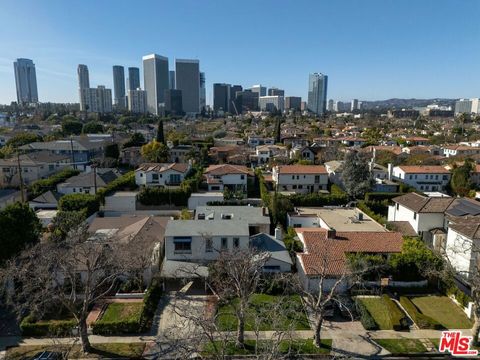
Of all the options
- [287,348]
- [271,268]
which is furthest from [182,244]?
[287,348]

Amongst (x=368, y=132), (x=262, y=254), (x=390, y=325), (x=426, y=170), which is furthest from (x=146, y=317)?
(x=368, y=132)

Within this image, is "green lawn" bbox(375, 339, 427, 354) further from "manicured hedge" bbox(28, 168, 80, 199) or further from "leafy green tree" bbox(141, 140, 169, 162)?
"leafy green tree" bbox(141, 140, 169, 162)

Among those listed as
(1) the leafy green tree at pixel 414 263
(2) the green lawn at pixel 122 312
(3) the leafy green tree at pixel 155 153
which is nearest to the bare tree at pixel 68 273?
(2) the green lawn at pixel 122 312

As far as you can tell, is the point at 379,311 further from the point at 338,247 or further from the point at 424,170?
the point at 424,170

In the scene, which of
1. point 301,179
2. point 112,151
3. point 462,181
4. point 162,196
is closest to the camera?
point 162,196

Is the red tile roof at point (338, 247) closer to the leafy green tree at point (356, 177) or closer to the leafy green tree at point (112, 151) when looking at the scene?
the leafy green tree at point (356, 177)

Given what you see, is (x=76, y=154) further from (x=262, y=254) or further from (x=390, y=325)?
(x=390, y=325)

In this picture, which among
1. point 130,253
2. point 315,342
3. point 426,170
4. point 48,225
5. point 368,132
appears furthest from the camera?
point 368,132
